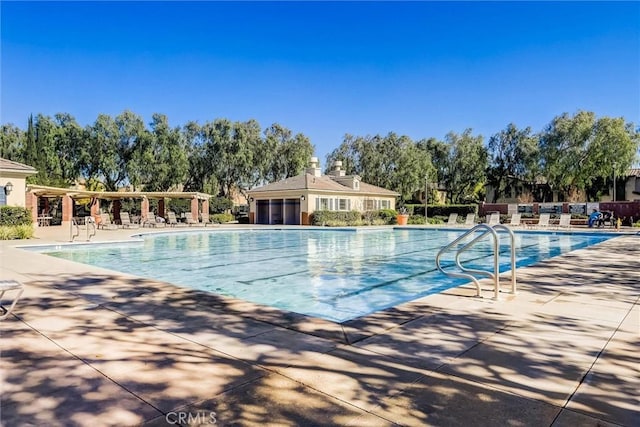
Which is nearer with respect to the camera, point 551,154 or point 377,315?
point 377,315

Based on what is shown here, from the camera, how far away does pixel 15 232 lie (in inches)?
635

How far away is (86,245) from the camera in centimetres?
1522

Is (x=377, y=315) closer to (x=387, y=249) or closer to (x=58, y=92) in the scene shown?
(x=387, y=249)

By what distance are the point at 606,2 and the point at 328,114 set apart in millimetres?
22453

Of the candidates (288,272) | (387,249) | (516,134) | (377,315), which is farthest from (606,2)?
(516,134)

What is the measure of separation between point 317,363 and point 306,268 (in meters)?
7.78

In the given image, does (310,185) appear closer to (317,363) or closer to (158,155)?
(158,155)

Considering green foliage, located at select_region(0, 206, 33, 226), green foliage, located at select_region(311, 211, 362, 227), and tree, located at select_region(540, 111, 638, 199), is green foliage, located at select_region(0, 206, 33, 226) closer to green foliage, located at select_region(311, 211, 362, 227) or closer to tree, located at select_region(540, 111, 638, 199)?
green foliage, located at select_region(311, 211, 362, 227)

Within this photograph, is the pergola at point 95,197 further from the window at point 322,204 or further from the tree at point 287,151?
the tree at point 287,151

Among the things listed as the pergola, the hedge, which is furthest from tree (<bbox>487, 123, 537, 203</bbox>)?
the pergola

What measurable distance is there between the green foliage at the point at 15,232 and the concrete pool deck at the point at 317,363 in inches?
491

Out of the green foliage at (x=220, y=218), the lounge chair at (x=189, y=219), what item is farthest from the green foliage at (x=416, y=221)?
the lounge chair at (x=189, y=219)

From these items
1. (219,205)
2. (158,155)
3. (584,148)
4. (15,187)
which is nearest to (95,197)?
(158,155)

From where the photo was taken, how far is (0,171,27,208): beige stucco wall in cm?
1905
